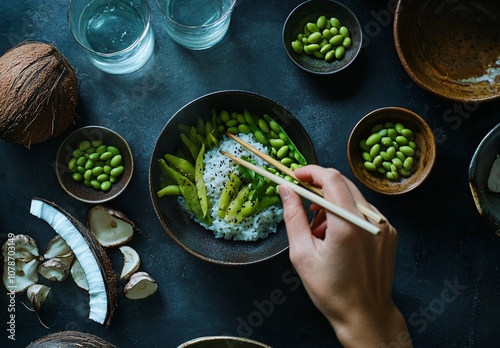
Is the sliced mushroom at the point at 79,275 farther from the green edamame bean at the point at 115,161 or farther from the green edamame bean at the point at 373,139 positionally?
the green edamame bean at the point at 373,139

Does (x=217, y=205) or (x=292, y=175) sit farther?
(x=217, y=205)

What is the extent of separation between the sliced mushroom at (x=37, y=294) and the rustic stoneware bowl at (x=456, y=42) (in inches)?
64.6

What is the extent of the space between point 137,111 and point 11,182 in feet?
1.82

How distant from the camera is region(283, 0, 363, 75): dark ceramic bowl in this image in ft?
7.39

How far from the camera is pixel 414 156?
89.1 inches

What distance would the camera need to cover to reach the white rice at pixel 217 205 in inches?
85.1

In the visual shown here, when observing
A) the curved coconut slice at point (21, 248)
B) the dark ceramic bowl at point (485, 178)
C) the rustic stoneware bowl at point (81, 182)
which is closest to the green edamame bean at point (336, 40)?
the dark ceramic bowl at point (485, 178)

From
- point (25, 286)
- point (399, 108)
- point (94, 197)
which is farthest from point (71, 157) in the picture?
point (399, 108)

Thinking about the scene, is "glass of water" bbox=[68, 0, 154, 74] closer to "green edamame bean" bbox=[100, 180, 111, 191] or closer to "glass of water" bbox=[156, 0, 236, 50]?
"glass of water" bbox=[156, 0, 236, 50]

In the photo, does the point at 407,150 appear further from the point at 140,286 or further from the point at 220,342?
the point at 140,286

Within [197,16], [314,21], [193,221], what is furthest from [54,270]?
[314,21]

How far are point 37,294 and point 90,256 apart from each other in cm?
27

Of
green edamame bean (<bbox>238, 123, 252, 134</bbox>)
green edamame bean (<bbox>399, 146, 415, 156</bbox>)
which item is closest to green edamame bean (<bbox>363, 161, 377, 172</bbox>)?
green edamame bean (<bbox>399, 146, 415, 156</bbox>)

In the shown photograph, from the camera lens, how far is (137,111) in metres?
2.30
